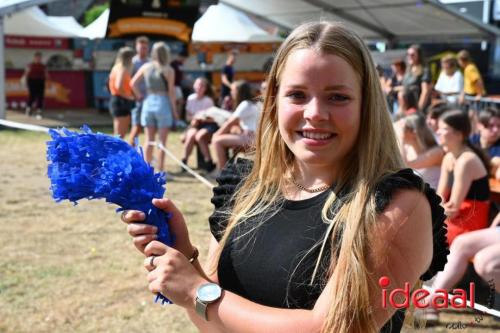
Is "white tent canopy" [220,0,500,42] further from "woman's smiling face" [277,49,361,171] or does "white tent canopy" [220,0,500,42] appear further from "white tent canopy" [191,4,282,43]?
"woman's smiling face" [277,49,361,171]

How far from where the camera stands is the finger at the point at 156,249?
4.71 feet

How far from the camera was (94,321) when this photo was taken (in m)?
3.54

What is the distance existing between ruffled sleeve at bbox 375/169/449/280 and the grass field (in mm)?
655

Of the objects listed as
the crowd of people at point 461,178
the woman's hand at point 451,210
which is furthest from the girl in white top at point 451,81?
the woman's hand at point 451,210

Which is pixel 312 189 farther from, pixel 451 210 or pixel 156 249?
pixel 451 210

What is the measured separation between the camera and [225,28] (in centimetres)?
1466

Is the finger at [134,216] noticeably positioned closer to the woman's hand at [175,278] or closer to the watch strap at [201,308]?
the woman's hand at [175,278]

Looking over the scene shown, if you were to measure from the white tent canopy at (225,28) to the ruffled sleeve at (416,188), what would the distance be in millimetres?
13437

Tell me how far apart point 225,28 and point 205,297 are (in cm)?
1384

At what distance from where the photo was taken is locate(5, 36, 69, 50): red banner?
16.4 m

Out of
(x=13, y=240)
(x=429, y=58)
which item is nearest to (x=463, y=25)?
(x=429, y=58)

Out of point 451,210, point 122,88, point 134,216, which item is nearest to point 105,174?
point 134,216

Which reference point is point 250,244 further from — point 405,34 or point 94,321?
point 405,34

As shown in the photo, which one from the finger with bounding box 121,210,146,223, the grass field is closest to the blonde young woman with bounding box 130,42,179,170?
the grass field
